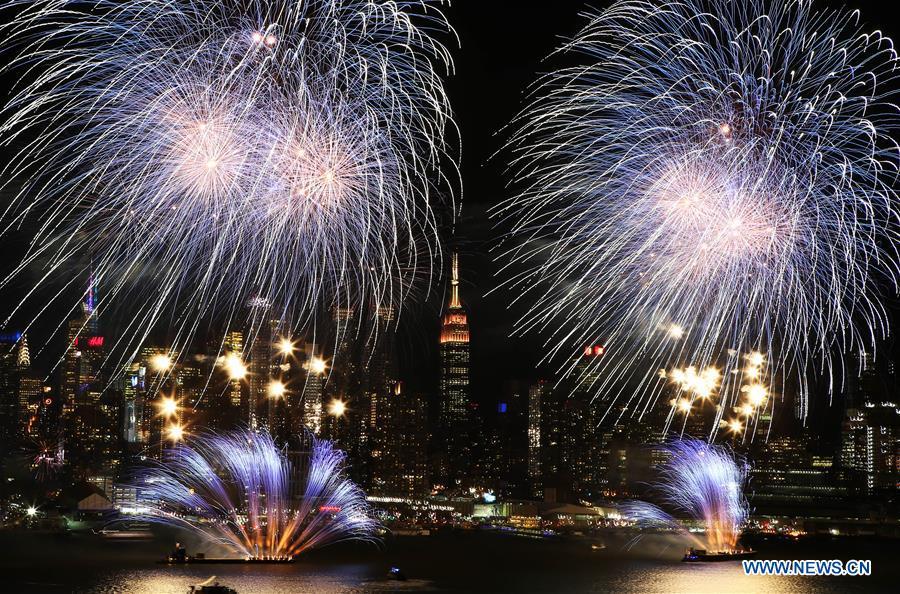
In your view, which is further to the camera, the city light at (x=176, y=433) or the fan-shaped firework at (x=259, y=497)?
the city light at (x=176, y=433)

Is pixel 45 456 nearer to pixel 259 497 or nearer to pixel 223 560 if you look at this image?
pixel 259 497

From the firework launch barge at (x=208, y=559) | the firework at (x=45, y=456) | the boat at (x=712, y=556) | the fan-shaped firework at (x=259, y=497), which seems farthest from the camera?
the firework at (x=45, y=456)

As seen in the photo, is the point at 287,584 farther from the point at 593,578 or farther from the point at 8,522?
the point at 8,522

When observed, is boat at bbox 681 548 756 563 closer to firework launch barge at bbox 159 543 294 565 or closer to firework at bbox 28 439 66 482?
firework launch barge at bbox 159 543 294 565

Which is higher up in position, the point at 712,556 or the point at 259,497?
the point at 259,497

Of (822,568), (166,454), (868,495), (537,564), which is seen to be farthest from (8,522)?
(868,495)

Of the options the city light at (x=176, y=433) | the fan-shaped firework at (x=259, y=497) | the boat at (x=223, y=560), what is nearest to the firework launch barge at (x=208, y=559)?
the boat at (x=223, y=560)

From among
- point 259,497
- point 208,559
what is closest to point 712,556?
point 259,497

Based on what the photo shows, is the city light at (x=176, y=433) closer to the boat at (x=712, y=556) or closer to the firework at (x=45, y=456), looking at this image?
the firework at (x=45, y=456)

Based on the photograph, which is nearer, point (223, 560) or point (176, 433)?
point (223, 560)
